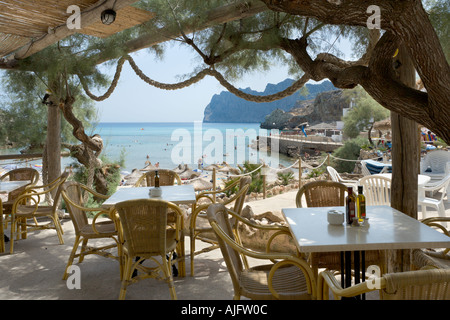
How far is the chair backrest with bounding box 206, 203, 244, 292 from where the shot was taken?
1.95m

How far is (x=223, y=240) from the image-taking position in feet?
A: 6.49

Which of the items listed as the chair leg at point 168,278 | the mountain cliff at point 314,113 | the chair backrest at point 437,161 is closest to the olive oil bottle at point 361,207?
the chair leg at point 168,278

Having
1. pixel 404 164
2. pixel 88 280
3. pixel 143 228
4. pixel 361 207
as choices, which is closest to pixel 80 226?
pixel 88 280

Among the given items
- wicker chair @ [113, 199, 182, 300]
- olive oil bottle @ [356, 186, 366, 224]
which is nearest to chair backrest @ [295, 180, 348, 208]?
olive oil bottle @ [356, 186, 366, 224]

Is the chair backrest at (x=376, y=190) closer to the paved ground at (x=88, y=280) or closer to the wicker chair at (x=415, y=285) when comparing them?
the paved ground at (x=88, y=280)

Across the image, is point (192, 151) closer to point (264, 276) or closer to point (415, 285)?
point (264, 276)

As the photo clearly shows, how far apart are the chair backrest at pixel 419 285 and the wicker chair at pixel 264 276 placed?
75 cm

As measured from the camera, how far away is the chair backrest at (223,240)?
1954mm

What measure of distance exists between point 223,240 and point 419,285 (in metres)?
1.02

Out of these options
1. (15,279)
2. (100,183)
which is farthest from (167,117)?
(15,279)

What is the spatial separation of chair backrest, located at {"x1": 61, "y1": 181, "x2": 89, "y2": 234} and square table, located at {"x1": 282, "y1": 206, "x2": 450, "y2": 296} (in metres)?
1.89

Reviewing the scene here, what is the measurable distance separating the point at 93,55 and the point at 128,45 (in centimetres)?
67
